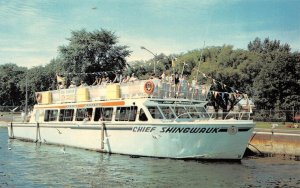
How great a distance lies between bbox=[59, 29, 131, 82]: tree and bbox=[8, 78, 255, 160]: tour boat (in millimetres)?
34589

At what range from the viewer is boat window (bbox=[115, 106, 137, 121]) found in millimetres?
30803

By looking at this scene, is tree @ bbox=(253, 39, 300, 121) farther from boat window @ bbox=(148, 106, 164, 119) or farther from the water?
boat window @ bbox=(148, 106, 164, 119)

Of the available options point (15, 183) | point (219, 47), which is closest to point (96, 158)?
point (15, 183)

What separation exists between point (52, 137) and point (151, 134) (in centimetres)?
1303

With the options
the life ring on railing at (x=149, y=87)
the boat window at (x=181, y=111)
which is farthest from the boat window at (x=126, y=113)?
the boat window at (x=181, y=111)

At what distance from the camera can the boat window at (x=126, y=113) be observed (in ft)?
101

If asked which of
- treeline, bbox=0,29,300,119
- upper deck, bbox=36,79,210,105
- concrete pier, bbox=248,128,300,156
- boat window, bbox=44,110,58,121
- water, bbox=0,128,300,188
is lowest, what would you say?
water, bbox=0,128,300,188

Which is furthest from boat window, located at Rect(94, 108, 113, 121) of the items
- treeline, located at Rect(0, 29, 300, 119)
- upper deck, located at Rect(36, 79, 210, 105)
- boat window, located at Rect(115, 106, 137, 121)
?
treeline, located at Rect(0, 29, 300, 119)

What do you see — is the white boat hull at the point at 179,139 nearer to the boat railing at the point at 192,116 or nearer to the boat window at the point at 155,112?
the boat window at the point at 155,112

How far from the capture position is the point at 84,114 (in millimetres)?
35969

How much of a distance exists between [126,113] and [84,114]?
570 centimetres

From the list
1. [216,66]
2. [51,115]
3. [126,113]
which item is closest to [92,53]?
[216,66]

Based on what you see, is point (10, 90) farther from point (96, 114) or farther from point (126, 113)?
point (126, 113)

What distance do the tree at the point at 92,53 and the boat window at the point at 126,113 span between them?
41020 mm
